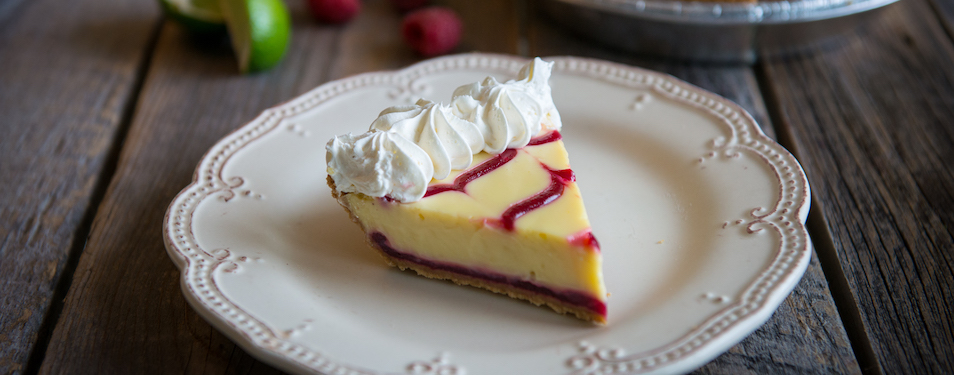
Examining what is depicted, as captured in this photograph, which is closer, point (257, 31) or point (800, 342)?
point (800, 342)

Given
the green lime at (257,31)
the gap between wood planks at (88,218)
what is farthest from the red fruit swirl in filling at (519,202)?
the green lime at (257,31)

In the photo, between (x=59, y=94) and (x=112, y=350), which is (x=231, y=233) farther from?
(x=59, y=94)

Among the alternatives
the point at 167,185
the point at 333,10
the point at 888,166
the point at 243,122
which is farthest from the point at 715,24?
the point at 167,185

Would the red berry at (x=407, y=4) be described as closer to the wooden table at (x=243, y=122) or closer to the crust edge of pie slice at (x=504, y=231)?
the wooden table at (x=243, y=122)

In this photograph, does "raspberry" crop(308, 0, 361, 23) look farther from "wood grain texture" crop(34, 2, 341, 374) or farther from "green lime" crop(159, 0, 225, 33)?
"green lime" crop(159, 0, 225, 33)

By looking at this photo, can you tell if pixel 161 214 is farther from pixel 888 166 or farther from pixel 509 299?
pixel 888 166

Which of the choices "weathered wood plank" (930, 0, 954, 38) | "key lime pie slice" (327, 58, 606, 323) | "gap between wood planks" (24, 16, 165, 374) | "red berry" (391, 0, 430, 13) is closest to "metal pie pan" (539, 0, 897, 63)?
"weathered wood plank" (930, 0, 954, 38)
